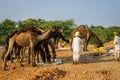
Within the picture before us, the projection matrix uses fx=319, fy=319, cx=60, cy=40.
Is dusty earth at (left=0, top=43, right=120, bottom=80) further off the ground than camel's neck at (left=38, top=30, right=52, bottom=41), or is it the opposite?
camel's neck at (left=38, top=30, right=52, bottom=41)

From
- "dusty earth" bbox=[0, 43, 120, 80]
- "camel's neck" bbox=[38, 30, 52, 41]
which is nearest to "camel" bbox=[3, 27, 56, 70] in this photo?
"camel's neck" bbox=[38, 30, 52, 41]

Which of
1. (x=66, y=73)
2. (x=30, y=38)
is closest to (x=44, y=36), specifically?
(x=30, y=38)

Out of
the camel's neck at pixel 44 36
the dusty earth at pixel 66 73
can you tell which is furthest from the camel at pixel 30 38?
the dusty earth at pixel 66 73

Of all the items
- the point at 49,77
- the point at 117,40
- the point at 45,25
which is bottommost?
the point at 49,77

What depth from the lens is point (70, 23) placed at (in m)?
56.9

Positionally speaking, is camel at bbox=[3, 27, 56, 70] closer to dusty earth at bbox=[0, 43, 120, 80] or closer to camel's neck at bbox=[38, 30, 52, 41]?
camel's neck at bbox=[38, 30, 52, 41]

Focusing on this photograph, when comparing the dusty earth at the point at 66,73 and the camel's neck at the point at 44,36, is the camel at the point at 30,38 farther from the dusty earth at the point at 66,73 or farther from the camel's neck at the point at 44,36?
the dusty earth at the point at 66,73

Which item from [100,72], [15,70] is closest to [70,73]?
[100,72]

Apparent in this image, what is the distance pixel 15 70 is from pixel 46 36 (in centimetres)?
240

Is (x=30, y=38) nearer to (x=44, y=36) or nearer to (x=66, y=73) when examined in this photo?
(x=44, y=36)

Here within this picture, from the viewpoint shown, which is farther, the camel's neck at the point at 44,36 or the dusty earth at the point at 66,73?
the camel's neck at the point at 44,36

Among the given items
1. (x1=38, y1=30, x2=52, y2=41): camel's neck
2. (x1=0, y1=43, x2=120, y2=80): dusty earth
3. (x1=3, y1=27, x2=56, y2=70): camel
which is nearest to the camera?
(x1=0, y1=43, x2=120, y2=80): dusty earth

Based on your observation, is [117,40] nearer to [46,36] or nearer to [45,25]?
[46,36]

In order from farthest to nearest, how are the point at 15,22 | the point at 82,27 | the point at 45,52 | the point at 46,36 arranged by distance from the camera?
the point at 15,22 < the point at 82,27 < the point at 45,52 < the point at 46,36
